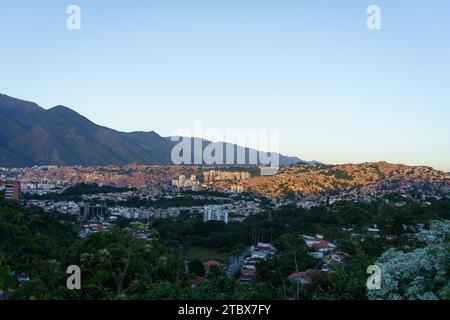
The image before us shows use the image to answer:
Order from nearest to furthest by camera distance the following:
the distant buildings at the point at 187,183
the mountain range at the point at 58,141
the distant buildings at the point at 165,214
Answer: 1. the distant buildings at the point at 165,214
2. the distant buildings at the point at 187,183
3. the mountain range at the point at 58,141

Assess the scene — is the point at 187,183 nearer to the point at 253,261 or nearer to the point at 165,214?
the point at 165,214

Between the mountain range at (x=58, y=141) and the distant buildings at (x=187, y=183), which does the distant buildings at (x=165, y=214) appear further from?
the mountain range at (x=58, y=141)

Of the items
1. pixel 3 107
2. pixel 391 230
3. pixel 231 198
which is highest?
pixel 3 107

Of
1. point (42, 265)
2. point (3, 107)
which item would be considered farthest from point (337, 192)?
point (3, 107)

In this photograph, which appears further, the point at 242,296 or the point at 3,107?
the point at 3,107

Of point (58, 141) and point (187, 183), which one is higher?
point (58, 141)

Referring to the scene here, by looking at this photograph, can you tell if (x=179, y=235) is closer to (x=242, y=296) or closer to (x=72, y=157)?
(x=242, y=296)

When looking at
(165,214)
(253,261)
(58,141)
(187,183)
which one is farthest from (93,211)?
(58,141)

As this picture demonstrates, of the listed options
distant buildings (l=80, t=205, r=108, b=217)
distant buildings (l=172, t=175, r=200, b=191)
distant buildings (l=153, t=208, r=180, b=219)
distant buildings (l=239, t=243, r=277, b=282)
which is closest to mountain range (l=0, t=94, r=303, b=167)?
distant buildings (l=172, t=175, r=200, b=191)

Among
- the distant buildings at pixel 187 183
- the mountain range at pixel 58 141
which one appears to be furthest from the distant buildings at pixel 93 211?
the mountain range at pixel 58 141
